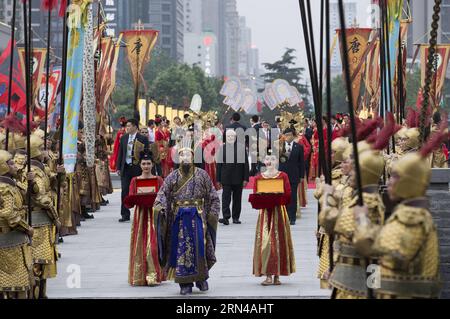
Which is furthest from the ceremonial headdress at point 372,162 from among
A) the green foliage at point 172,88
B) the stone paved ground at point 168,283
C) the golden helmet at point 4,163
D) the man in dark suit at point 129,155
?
the green foliage at point 172,88

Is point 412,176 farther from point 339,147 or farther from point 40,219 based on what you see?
point 40,219

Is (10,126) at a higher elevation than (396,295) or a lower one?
higher

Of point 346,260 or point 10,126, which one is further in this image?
point 10,126

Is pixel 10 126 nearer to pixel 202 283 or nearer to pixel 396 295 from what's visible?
pixel 202 283

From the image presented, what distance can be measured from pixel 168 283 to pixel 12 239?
395 cm

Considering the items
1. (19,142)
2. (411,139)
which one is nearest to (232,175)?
Result: (411,139)

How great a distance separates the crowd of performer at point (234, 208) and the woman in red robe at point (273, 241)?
0.01 meters

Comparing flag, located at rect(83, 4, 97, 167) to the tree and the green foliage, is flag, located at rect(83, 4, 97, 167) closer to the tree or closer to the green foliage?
the green foliage

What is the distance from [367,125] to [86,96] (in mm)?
10431

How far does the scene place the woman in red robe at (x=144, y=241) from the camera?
1378 cm

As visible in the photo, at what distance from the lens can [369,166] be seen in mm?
7562

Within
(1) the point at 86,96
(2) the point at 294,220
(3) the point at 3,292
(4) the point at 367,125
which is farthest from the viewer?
(2) the point at 294,220
